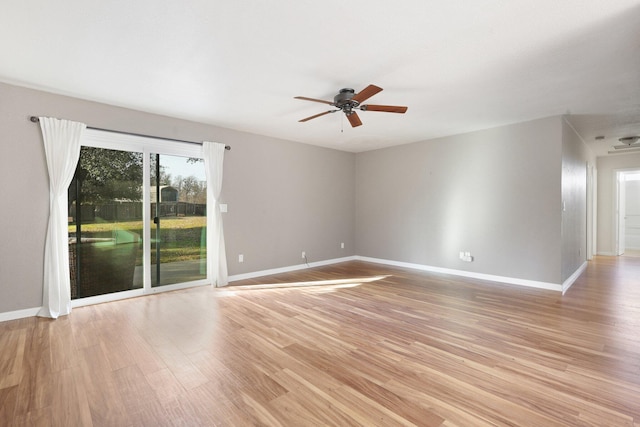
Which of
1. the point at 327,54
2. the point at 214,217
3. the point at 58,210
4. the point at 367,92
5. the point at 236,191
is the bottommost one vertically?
the point at 214,217

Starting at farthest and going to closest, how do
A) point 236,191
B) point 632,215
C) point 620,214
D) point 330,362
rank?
point 632,215, point 620,214, point 236,191, point 330,362

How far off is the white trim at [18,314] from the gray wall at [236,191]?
44mm

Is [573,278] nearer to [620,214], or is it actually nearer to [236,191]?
[620,214]

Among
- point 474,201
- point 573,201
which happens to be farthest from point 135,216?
point 573,201

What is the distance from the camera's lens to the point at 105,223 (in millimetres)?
3914

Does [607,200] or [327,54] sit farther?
[607,200]

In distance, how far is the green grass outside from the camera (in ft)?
12.8

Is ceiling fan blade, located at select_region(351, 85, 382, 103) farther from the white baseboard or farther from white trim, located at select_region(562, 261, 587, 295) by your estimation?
white trim, located at select_region(562, 261, 587, 295)

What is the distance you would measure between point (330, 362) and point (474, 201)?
4.13 meters

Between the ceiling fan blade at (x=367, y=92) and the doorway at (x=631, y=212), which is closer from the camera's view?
the ceiling fan blade at (x=367, y=92)

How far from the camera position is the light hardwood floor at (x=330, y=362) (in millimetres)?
1773

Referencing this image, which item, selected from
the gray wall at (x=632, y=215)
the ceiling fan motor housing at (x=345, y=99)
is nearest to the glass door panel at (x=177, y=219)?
the ceiling fan motor housing at (x=345, y=99)

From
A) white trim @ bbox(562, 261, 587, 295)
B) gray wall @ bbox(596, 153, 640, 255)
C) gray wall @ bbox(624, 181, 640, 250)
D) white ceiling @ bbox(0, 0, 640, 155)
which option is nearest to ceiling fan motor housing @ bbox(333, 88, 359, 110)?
white ceiling @ bbox(0, 0, 640, 155)

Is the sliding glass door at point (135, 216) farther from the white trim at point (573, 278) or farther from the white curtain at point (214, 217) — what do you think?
the white trim at point (573, 278)
